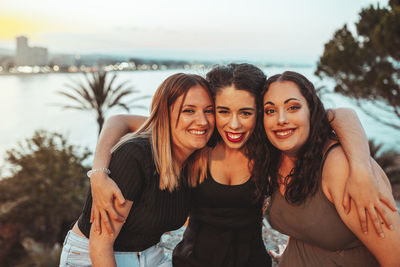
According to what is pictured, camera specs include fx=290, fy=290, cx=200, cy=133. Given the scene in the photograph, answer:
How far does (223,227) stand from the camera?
246cm

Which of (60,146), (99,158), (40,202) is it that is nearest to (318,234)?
(99,158)

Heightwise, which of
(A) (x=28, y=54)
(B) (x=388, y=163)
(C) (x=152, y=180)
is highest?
(A) (x=28, y=54)

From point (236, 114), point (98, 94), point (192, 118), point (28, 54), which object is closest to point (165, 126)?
point (192, 118)

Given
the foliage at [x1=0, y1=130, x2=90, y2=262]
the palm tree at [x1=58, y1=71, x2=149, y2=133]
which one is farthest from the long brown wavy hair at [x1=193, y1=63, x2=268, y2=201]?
the foliage at [x1=0, y1=130, x2=90, y2=262]

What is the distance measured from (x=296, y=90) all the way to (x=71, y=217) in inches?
396

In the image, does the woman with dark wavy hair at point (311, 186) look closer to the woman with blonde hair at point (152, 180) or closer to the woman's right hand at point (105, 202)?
the woman with blonde hair at point (152, 180)

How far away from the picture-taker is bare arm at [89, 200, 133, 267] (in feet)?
6.56

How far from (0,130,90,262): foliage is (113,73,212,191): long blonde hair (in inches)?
341

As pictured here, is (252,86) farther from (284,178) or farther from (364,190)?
(364,190)

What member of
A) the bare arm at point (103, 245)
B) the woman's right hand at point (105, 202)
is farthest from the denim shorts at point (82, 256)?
the woman's right hand at point (105, 202)

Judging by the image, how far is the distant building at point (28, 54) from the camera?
1825 inches

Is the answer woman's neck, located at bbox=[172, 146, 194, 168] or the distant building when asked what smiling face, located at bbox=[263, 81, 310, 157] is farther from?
the distant building

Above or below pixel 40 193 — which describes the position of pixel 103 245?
above

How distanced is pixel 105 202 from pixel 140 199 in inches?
10.9
